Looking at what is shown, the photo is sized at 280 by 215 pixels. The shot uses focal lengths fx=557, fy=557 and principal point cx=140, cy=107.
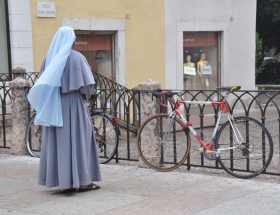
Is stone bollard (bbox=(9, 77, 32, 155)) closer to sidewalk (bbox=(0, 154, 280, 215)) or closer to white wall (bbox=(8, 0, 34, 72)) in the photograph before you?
sidewalk (bbox=(0, 154, 280, 215))

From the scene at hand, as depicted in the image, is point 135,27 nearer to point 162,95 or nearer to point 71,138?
point 162,95

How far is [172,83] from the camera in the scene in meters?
16.2

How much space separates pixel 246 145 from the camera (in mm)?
6898

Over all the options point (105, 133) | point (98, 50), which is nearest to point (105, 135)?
point (105, 133)

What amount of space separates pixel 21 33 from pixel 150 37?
404 cm

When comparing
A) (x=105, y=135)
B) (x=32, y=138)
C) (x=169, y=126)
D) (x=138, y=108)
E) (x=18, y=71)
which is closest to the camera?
(x=169, y=126)

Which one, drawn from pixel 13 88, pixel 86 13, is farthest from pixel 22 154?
pixel 86 13

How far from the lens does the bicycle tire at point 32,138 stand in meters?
8.74

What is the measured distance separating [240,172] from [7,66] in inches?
293

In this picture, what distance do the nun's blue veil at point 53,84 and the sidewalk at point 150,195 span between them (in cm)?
90

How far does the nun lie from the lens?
243 inches

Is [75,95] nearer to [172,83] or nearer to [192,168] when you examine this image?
[192,168]

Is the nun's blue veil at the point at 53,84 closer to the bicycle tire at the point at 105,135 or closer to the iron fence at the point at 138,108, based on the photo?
the iron fence at the point at 138,108

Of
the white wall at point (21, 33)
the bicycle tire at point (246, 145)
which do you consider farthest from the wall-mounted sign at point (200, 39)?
the bicycle tire at point (246, 145)
